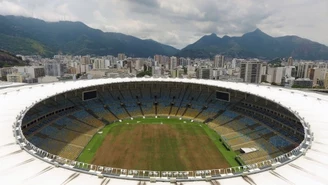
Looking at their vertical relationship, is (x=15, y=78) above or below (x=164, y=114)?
above

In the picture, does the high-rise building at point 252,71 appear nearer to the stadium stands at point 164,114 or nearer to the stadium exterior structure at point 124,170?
the stadium stands at point 164,114

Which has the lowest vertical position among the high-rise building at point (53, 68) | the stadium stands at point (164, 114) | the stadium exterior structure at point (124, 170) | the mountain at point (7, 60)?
the stadium stands at point (164, 114)

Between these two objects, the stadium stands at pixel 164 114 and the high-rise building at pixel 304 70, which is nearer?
the stadium stands at pixel 164 114

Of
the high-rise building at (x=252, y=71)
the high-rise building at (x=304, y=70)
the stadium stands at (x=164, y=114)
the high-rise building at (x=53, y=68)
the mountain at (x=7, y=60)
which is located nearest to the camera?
the stadium stands at (x=164, y=114)

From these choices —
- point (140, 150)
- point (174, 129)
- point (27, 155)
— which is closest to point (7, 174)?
point (27, 155)

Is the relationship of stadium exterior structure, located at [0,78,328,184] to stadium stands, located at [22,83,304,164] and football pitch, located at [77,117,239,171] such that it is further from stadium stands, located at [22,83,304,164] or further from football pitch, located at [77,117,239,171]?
football pitch, located at [77,117,239,171]

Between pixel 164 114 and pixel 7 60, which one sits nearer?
pixel 164 114

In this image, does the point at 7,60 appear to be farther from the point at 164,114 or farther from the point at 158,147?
the point at 158,147

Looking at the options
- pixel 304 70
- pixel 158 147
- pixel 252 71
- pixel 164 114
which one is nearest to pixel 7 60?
pixel 164 114

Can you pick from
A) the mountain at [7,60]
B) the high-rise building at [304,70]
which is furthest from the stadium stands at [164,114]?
the mountain at [7,60]

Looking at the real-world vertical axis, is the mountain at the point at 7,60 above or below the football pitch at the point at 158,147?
above
